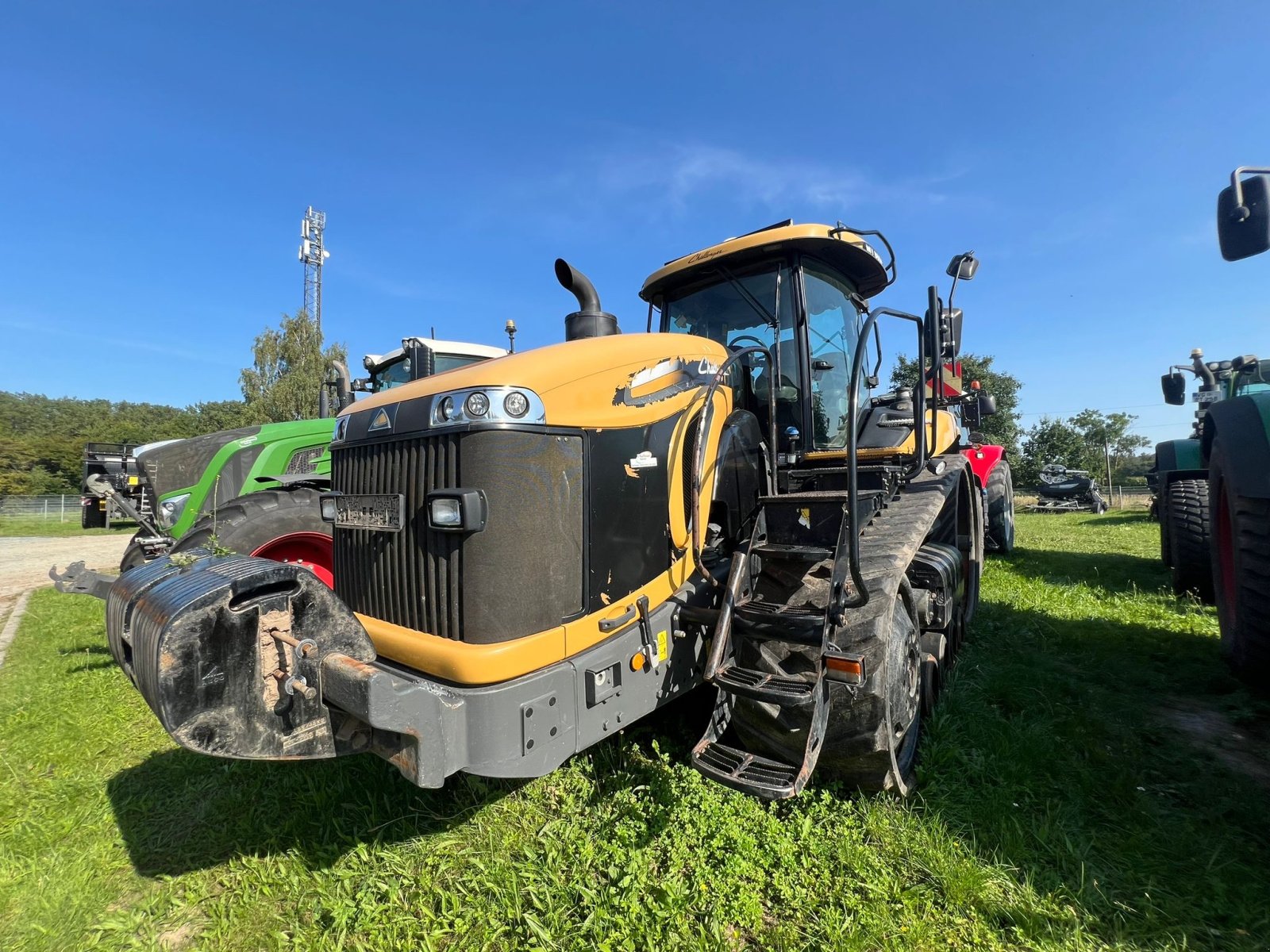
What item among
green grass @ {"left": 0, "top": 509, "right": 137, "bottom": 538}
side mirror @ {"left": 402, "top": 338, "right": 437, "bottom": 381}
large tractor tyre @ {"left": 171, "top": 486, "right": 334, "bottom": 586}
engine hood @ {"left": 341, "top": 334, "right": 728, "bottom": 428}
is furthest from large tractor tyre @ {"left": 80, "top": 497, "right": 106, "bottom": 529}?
green grass @ {"left": 0, "top": 509, "right": 137, "bottom": 538}

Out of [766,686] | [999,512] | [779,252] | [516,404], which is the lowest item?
[766,686]

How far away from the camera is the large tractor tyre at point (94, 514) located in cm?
1010

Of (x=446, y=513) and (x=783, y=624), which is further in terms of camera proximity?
(x=783, y=624)

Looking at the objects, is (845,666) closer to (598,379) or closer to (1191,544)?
(598,379)

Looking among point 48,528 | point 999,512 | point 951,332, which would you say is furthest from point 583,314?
point 48,528

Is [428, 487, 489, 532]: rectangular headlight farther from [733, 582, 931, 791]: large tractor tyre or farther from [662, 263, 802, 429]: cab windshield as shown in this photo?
[662, 263, 802, 429]: cab windshield

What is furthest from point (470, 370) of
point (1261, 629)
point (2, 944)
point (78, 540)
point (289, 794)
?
point (78, 540)

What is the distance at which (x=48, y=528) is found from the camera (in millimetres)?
24047

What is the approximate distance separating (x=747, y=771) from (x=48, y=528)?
30.9 meters

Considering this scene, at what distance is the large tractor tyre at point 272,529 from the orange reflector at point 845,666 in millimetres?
3131

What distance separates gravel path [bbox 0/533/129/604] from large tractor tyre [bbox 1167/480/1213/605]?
12035 millimetres

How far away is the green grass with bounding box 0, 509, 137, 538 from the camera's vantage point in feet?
71.9

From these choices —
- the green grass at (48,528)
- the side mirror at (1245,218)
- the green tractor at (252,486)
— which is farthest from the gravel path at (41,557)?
the side mirror at (1245,218)

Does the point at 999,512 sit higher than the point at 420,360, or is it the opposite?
the point at 420,360
